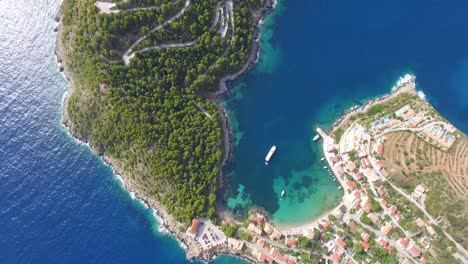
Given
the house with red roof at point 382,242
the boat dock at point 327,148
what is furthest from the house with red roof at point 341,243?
the boat dock at point 327,148

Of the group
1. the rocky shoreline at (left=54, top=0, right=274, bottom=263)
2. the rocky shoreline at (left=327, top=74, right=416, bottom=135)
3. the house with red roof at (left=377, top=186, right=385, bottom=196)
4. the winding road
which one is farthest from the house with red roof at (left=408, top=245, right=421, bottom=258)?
the winding road

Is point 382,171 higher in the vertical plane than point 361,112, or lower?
lower

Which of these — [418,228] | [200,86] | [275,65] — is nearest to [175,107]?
[200,86]

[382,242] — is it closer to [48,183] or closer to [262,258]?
[262,258]

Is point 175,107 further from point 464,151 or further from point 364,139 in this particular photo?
point 464,151

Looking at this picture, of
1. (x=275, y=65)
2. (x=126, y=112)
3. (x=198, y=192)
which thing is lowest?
(x=198, y=192)

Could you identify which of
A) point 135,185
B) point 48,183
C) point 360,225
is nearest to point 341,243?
point 360,225

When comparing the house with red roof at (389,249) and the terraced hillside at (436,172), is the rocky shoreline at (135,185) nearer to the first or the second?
the house with red roof at (389,249)

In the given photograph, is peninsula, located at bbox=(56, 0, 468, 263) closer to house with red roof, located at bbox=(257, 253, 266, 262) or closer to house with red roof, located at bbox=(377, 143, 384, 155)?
house with red roof, located at bbox=(377, 143, 384, 155)
